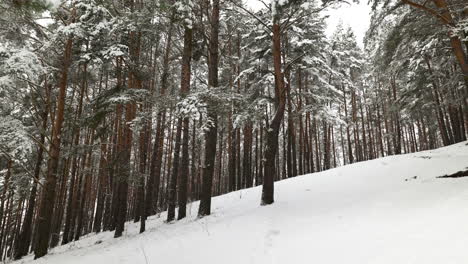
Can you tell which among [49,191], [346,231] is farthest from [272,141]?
[49,191]

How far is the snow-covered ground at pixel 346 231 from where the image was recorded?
12.9 ft

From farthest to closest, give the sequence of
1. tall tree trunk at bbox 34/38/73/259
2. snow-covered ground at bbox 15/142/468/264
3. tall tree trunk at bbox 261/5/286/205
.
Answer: tall tree trunk at bbox 34/38/73/259
tall tree trunk at bbox 261/5/286/205
snow-covered ground at bbox 15/142/468/264

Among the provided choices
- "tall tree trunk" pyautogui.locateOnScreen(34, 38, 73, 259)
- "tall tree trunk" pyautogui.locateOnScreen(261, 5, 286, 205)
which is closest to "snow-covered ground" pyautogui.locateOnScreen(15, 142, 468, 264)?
"tall tree trunk" pyautogui.locateOnScreen(261, 5, 286, 205)

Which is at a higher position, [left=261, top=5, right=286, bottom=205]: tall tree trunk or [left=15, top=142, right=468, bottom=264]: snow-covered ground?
[left=261, top=5, right=286, bottom=205]: tall tree trunk

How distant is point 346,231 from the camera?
506cm

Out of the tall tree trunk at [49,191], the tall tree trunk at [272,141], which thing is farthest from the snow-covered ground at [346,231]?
the tall tree trunk at [49,191]

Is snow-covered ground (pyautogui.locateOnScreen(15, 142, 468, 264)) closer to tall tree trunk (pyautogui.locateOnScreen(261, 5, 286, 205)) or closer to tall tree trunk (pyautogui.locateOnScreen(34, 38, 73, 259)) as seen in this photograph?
tall tree trunk (pyautogui.locateOnScreen(261, 5, 286, 205))

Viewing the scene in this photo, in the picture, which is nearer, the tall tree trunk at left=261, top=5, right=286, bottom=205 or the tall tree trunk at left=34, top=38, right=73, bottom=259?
the tall tree trunk at left=261, top=5, right=286, bottom=205

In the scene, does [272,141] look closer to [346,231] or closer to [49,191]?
[346,231]

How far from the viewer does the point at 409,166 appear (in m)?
11.2

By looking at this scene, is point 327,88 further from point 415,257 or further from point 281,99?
point 415,257

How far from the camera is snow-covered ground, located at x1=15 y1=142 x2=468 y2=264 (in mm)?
3943

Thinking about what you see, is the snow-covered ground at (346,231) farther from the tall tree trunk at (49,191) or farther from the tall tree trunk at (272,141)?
the tall tree trunk at (49,191)

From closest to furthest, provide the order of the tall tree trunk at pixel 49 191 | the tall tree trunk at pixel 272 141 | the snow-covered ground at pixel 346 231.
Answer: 1. the snow-covered ground at pixel 346 231
2. the tall tree trunk at pixel 272 141
3. the tall tree trunk at pixel 49 191
